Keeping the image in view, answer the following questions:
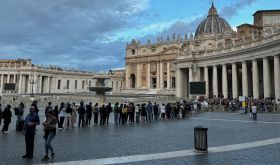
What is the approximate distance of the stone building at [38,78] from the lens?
89188 mm

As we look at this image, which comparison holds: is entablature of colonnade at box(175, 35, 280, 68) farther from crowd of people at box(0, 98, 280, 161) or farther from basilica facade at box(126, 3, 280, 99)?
crowd of people at box(0, 98, 280, 161)

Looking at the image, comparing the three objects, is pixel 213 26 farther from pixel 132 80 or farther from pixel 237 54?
pixel 237 54

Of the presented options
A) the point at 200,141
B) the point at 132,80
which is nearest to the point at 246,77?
the point at 200,141

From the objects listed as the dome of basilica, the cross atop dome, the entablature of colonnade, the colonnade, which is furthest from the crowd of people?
the cross atop dome

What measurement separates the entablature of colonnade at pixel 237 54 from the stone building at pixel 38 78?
152 feet

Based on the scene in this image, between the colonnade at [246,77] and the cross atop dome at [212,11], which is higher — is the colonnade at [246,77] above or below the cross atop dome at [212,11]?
below

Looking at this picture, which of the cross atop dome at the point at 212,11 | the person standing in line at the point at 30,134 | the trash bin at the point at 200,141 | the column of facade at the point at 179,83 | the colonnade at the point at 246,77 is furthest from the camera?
the cross atop dome at the point at 212,11

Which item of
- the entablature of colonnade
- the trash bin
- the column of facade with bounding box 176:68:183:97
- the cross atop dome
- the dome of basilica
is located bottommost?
the trash bin

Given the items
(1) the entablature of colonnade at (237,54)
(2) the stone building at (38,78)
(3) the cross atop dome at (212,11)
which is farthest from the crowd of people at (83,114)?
(3) the cross atop dome at (212,11)

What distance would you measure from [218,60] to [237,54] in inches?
163

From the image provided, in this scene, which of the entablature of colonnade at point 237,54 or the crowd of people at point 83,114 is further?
the entablature of colonnade at point 237,54

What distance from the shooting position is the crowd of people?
9016mm

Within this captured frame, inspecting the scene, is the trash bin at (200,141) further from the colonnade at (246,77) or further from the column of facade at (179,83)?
the column of facade at (179,83)

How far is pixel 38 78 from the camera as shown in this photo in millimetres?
90188
